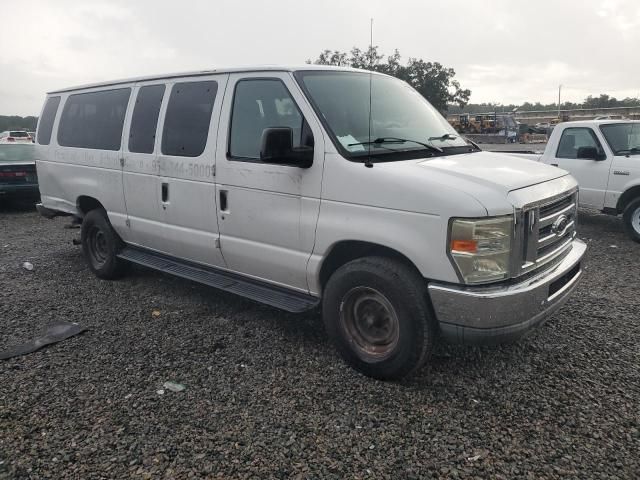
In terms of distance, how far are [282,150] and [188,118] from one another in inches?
57.4

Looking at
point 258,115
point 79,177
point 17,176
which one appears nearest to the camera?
point 258,115

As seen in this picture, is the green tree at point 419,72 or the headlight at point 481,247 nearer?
the headlight at point 481,247

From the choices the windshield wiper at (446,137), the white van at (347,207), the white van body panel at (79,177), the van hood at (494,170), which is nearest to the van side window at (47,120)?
the white van body panel at (79,177)

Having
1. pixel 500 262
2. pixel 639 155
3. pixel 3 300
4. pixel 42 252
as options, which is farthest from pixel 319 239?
pixel 639 155

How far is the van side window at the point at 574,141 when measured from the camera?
26.4 feet

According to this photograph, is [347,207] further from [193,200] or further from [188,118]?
[188,118]

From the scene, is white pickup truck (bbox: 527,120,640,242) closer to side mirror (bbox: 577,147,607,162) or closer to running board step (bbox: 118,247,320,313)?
side mirror (bbox: 577,147,607,162)

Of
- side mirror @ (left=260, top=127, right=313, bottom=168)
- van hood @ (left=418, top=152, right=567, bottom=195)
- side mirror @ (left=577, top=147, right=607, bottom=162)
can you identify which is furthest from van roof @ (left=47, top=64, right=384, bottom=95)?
side mirror @ (left=577, top=147, right=607, bottom=162)

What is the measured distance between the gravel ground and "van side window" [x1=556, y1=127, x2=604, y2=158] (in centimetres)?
399

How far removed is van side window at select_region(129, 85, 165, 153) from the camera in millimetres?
4762

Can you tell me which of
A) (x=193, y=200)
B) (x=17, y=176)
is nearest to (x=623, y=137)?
(x=193, y=200)

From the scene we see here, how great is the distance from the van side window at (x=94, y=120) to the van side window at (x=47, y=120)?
25 centimetres

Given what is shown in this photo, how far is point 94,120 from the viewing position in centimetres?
554

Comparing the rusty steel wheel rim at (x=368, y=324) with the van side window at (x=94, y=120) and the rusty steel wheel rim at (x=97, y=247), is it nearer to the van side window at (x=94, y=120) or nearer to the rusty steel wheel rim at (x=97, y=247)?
the van side window at (x=94, y=120)
